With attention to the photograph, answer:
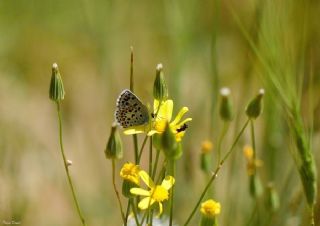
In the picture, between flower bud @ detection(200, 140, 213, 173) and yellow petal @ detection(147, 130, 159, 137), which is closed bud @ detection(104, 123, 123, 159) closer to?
yellow petal @ detection(147, 130, 159, 137)

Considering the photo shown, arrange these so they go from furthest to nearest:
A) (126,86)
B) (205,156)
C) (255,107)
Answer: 1. (126,86)
2. (205,156)
3. (255,107)

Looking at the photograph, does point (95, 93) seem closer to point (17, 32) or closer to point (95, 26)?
point (17, 32)

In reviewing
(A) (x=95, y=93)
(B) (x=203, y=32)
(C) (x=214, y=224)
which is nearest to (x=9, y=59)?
(A) (x=95, y=93)

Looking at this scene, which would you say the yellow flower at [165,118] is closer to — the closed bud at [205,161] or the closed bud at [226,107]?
the closed bud at [226,107]

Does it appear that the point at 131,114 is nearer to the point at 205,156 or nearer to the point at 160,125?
the point at 160,125

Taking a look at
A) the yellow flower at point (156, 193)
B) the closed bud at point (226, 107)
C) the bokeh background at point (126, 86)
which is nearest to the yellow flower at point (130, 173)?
the yellow flower at point (156, 193)

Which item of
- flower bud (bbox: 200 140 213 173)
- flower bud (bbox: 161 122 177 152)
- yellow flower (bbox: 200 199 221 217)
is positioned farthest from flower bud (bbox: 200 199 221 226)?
flower bud (bbox: 200 140 213 173)

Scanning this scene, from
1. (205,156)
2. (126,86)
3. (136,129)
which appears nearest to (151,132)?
(136,129)
